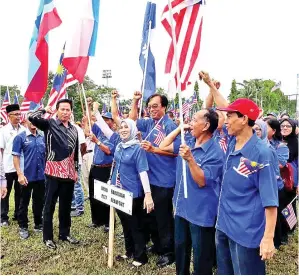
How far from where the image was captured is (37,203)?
18.7 feet

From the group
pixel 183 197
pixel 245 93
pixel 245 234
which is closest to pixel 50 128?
pixel 183 197

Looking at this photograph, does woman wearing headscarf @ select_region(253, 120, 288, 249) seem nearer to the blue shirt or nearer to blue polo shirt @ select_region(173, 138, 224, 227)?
blue polo shirt @ select_region(173, 138, 224, 227)

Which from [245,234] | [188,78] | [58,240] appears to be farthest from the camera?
[58,240]

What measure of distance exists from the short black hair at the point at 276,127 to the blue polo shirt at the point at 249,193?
2.42 m

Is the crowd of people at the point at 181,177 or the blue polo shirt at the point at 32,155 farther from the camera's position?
the blue polo shirt at the point at 32,155

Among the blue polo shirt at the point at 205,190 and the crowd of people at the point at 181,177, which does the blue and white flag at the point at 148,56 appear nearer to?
the crowd of people at the point at 181,177

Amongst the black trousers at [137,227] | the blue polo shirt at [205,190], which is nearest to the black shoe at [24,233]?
the black trousers at [137,227]

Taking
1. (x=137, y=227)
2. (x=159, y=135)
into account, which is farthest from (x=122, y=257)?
(x=159, y=135)

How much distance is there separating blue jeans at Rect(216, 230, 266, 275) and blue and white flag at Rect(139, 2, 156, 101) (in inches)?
91.5

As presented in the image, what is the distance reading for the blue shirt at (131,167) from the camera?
13.2 feet

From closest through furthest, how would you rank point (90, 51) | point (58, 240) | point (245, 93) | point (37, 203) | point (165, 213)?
point (165, 213) < point (90, 51) < point (58, 240) < point (37, 203) < point (245, 93)

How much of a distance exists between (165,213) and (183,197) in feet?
3.43

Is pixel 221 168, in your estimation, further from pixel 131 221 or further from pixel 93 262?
pixel 93 262

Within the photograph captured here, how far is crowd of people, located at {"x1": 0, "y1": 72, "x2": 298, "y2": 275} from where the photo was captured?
2.53 meters
